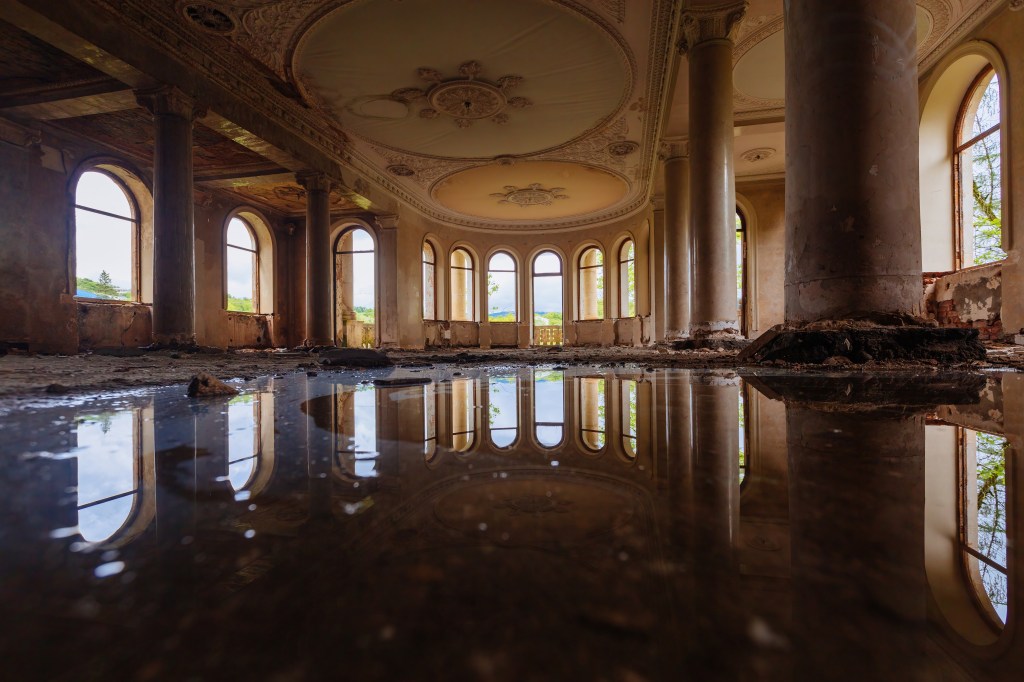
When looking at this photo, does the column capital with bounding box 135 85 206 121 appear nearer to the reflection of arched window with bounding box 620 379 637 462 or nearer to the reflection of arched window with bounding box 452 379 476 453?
the reflection of arched window with bounding box 452 379 476 453

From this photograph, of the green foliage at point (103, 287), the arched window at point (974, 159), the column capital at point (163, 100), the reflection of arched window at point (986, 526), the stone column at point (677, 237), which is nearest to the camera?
the reflection of arched window at point (986, 526)

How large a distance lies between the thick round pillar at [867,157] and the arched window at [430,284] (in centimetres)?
1676

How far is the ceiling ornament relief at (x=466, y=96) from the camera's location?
9375 millimetres

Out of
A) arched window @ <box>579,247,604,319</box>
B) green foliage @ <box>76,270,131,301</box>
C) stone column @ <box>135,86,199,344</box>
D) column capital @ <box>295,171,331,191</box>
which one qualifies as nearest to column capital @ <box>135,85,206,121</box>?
stone column @ <box>135,86,199,344</box>

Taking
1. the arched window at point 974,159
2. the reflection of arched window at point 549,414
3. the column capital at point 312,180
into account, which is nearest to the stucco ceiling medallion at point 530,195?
the column capital at point 312,180

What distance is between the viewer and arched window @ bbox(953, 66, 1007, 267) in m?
8.75

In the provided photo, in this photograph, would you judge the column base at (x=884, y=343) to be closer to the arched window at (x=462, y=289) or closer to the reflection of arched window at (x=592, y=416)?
the reflection of arched window at (x=592, y=416)

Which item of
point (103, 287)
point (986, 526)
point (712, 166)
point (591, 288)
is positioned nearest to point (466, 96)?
point (712, 166)

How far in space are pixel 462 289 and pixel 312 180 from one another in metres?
10.5

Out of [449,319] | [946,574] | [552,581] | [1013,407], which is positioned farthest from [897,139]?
[449,319]

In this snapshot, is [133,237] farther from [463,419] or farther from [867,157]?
[867,157]

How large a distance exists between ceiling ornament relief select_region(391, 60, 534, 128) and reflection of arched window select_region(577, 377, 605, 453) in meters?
8.42

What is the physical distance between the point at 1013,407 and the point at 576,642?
2062 mm

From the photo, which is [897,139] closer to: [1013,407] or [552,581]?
[1013,407]
